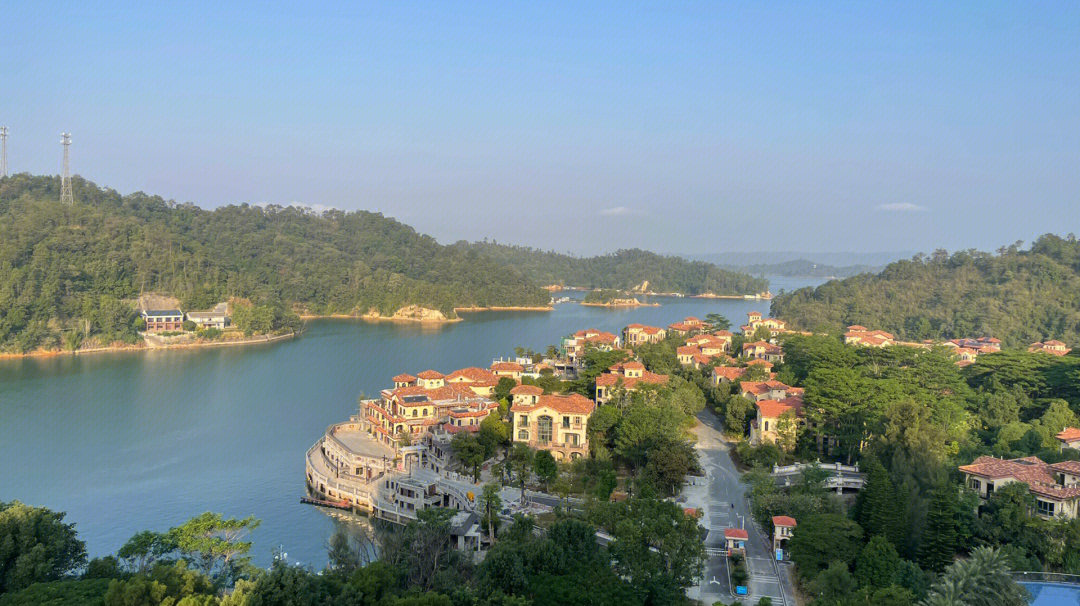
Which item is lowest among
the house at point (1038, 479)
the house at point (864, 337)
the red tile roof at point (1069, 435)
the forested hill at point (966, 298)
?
the house at point (1038, 479)

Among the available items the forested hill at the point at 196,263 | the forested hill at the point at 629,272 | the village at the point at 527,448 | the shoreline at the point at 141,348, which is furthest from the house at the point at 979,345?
the forested hill at the point at 629,272

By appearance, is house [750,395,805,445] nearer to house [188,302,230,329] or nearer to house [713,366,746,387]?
house [713,366,746,387]

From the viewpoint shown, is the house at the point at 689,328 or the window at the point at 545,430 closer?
the window at the point at 545,430

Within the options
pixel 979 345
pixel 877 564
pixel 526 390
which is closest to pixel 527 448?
pixel 526 390

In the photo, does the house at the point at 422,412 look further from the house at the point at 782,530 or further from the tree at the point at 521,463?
the house at the point at 782,530

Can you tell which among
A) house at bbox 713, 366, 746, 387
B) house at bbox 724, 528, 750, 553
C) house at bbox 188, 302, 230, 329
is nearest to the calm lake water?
house at bbox 188, 302, 230, 329

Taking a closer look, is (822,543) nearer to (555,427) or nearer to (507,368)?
Answer: (555,427)
